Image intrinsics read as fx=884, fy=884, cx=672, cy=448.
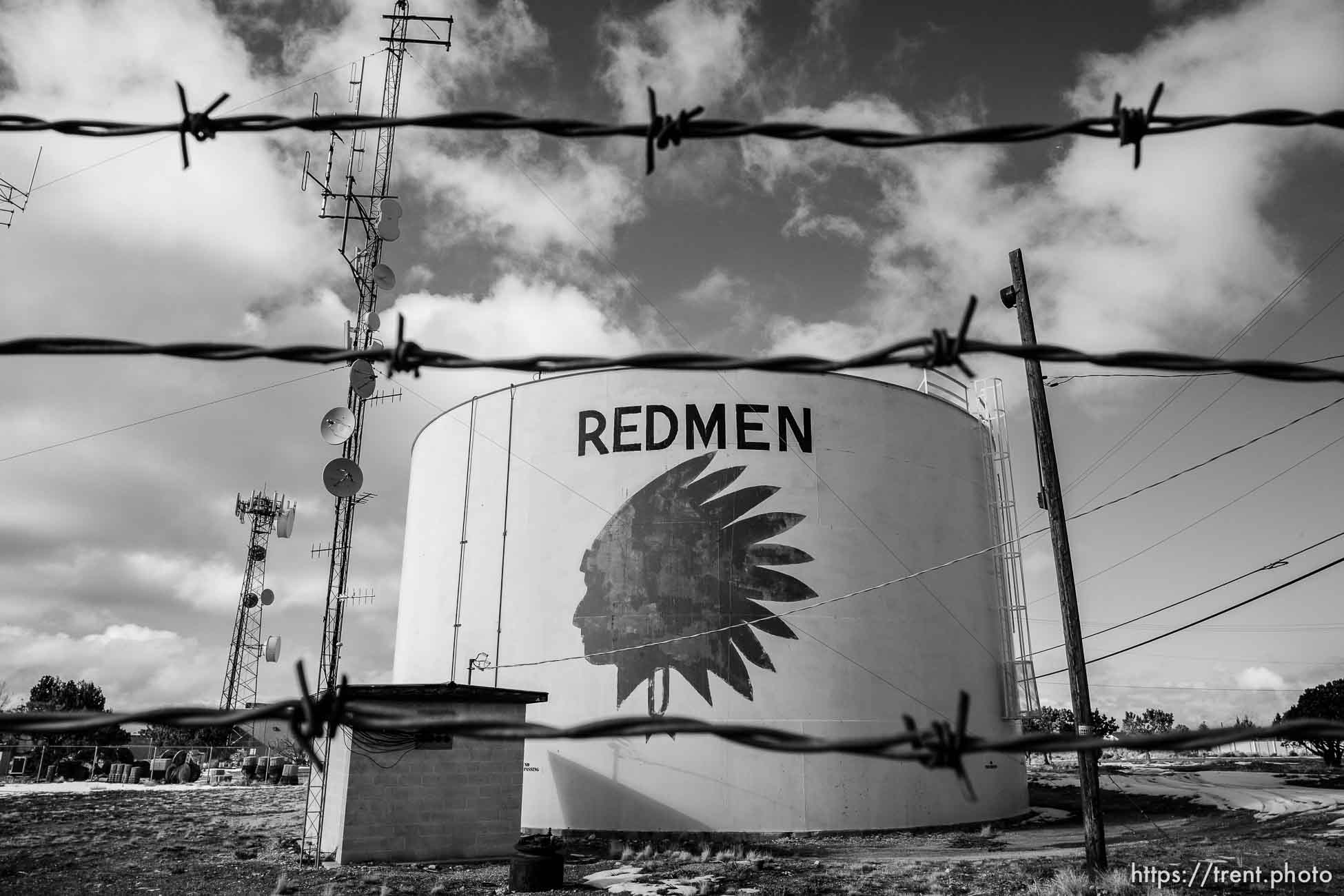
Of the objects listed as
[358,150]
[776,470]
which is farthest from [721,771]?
[358,150]

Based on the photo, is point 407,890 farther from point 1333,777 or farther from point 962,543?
point 1333,777

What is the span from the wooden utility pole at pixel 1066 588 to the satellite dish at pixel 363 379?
518 inches

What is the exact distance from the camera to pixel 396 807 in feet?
53.2

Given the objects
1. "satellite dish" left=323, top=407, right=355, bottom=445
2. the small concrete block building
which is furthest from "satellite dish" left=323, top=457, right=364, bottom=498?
the small concrete block building

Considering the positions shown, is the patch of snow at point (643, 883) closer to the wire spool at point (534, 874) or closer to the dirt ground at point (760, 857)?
the dirt ground at point (760, 857)

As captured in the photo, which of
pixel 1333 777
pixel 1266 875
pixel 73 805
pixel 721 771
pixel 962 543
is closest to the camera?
pixel 1266 875

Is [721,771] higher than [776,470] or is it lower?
lower

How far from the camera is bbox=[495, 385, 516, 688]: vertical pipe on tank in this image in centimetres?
2155

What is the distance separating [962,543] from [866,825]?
763 centimetres

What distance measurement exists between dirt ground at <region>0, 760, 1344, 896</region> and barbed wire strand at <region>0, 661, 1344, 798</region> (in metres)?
11.9

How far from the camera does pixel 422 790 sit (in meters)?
16.5

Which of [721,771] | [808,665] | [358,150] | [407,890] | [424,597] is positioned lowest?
[407,890]

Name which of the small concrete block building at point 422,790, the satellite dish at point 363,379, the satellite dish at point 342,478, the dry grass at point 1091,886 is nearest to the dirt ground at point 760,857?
the dry grass at point 1091,886

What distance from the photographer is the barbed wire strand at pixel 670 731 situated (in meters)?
2.24
